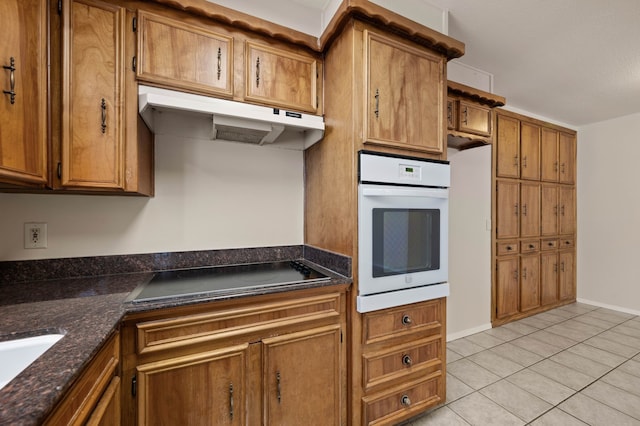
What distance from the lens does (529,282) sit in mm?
3252

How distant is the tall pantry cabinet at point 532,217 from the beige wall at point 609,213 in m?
0.15

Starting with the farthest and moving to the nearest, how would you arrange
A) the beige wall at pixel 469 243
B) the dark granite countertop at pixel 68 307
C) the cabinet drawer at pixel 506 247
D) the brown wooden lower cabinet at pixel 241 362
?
the cabinet drawer at pixel 506 247 < the beige wall at pixel 469 243 < the brown wooden lower cabinet at pixel 241 362 < the dark granite countertop at pixel 68 307

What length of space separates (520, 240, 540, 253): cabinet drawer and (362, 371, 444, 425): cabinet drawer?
91.3 inches

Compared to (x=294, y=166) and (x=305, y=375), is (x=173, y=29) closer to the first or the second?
(x=294, y=166)

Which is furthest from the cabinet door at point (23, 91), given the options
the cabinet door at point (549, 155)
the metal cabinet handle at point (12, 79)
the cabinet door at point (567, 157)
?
the cabinet door at point (567, 157)

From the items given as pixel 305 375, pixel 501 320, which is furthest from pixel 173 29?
pixel 501 320

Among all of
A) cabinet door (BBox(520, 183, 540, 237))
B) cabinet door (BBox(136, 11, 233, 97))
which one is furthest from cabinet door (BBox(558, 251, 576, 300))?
cabinet door (BBox(136, 11, 233, 97))

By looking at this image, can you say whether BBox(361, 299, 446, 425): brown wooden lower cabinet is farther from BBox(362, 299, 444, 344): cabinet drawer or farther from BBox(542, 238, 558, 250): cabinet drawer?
BBox(542, 238, 558, 250): cabinet drawer

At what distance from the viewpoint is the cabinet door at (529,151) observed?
3199 mm

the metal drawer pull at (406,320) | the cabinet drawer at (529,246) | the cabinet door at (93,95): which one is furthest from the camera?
the cabinet drawer at (529,246)

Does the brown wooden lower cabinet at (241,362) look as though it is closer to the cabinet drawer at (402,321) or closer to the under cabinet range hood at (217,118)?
the cabinet drawer at (402,321)

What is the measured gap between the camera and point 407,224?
156 cm

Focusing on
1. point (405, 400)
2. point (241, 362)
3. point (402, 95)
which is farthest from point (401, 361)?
point (402, 95)

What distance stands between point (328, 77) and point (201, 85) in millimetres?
756
